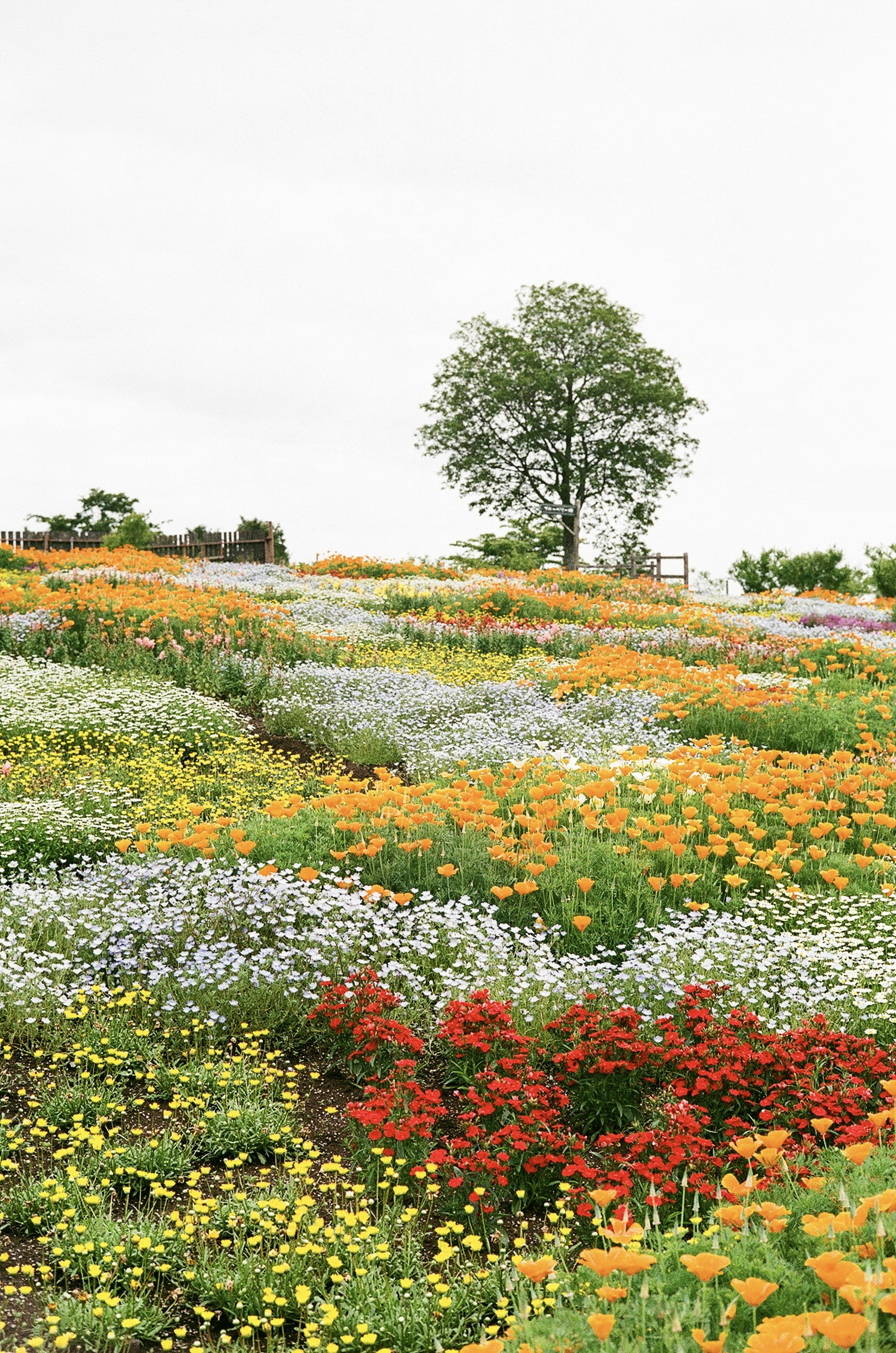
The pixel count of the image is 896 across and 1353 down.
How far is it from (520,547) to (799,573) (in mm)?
11379

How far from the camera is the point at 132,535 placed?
114 ft

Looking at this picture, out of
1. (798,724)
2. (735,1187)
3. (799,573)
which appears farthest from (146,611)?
(799,573)

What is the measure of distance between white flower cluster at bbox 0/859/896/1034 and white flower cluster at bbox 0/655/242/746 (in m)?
4.42

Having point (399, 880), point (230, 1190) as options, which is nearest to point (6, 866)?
point (399, 880)

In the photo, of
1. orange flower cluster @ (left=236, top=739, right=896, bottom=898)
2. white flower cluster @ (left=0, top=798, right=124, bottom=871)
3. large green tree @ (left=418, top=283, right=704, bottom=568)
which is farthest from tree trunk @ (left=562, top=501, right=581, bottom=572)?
white flower cluster @ (left=0, top=798, right=124, bottom=871)

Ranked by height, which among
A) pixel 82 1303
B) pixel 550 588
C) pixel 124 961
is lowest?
Answer: pixel 82 1303

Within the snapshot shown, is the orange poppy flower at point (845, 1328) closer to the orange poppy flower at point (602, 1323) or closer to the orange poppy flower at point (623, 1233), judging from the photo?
the orange poppy flower at point (602, 1323)

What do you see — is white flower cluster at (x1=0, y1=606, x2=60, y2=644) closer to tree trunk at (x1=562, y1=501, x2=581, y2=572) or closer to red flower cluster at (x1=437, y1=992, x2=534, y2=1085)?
red flower cluster at (x1=437, y1=992, x2=534, y2=1085)

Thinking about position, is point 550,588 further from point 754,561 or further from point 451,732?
point 754,561

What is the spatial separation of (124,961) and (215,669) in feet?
28.4

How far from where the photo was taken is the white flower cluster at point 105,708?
1165 centimetres

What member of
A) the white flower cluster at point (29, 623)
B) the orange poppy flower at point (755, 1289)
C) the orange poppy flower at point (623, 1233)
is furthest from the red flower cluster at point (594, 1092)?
the white flower cluster at point (29, 623)

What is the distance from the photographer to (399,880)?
7.46 meters

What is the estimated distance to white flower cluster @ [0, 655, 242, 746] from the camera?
11.6 m
